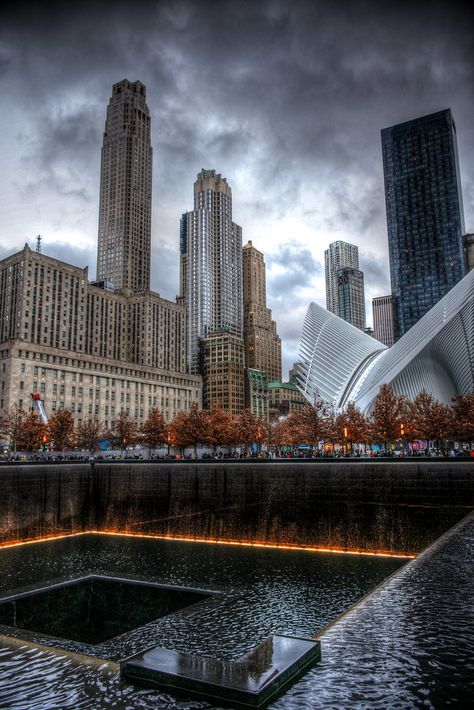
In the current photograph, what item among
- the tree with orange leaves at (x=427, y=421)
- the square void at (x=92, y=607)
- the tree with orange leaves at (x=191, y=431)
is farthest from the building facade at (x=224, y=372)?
the square void at (x=92, y=607)

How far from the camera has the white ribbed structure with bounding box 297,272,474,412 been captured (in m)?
61.4

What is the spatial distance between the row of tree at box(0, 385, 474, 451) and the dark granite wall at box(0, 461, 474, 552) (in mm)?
24821

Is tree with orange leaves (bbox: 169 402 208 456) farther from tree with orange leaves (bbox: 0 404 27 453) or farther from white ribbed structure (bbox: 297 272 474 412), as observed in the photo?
tree with orange leaves (bbox: 0 404 27 453)

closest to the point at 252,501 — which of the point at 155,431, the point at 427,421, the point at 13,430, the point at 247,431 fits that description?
the point at 427,421

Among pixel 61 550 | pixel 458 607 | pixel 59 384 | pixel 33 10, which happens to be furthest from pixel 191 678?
pixel 59 384

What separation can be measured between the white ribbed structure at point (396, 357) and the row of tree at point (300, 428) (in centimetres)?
318

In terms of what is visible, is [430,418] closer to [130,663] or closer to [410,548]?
[410,548]

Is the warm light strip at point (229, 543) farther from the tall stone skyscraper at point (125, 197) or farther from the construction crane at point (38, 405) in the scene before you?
the tall stone skyscraper at point (125, 197)

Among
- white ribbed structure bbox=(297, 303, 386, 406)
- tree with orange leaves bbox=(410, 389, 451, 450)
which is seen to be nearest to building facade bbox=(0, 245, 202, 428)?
white ribbed structure bbox=(297, 303, 386, 406)

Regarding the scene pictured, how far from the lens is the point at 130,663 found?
663cm

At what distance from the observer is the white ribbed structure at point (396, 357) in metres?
61.4

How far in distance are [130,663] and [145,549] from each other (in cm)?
2336

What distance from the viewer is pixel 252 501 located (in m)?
33.0

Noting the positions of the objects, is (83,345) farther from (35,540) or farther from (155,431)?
(35,540)
